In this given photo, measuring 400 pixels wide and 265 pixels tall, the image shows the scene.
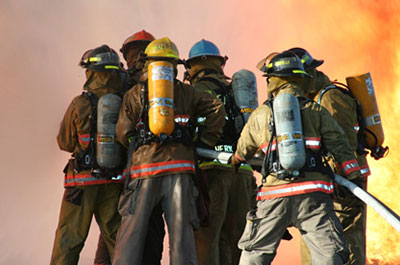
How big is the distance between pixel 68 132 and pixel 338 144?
367cm

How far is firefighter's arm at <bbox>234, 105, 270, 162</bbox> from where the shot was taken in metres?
5.77

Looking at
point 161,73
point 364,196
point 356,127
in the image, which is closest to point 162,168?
point 161,73

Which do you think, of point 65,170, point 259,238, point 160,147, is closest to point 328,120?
point 259,238

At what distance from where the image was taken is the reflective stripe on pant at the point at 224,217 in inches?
280

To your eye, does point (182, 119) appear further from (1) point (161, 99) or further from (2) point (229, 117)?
(2) point (229, 117)

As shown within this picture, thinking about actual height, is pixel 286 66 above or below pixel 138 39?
below

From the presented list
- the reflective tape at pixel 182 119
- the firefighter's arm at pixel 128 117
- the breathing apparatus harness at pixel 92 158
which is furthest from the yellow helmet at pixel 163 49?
the breathing apparatus harness at pixel 92 158

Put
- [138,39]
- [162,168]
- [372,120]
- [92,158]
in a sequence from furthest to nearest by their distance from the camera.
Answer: [138,39] < [372,120] < [92,158] < [162,168]

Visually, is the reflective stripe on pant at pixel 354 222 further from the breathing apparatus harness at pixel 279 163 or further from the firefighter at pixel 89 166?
the firefighter at pixel 89 166

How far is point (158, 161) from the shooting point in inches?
239

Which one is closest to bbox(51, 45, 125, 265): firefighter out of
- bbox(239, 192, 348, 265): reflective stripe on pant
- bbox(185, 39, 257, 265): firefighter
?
bbox(185, 39, 257, 265): firefighter

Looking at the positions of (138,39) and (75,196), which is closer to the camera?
(75,196)

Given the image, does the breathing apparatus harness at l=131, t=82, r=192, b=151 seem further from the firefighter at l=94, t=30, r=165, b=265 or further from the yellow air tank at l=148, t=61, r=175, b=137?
the firefighter at l=94, t=30, r=165, b=265

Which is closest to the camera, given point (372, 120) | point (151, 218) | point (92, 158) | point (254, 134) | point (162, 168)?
point (254, 134)
